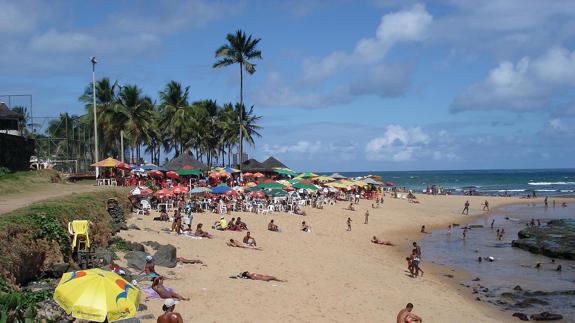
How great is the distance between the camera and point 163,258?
15234 millimetres

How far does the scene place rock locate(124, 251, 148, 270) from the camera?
14.1 meters

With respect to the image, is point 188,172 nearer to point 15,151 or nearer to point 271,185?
point 271,185

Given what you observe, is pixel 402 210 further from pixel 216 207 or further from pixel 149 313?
pixel 149 313

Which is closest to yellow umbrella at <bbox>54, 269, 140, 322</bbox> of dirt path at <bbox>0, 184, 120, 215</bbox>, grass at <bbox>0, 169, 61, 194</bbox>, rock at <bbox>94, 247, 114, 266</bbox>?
rock at <bbox>94, 247, 114, 266</bbox>

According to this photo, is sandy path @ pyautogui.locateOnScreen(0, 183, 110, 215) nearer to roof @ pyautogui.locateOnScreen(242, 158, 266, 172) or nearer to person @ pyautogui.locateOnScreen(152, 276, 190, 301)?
person @ pyautogui.locateOnScreen(152, 276, 190, 301)

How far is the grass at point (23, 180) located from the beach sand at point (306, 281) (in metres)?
4.94

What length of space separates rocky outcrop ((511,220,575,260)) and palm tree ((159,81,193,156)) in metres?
33.7

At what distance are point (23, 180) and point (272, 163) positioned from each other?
29.0 m

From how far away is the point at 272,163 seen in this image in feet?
165

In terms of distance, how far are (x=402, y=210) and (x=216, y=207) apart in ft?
64.9

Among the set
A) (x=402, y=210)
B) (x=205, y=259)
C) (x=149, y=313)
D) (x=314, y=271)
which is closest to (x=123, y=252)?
(x=205, y=259)

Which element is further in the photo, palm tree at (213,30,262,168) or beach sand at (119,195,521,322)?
palm tree at (213,30,262,168)

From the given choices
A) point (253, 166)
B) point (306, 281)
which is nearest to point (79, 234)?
point (306, 281)

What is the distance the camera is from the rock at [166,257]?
49.5 feet
